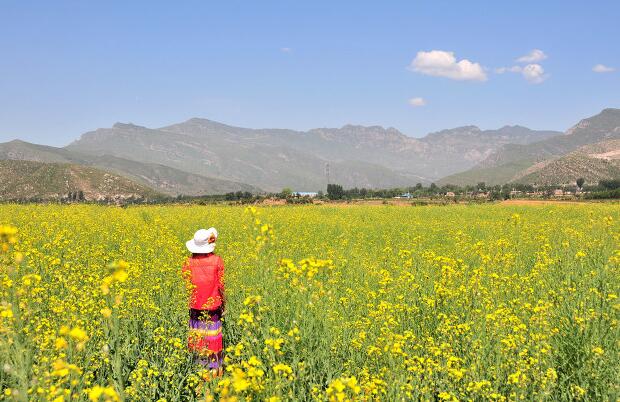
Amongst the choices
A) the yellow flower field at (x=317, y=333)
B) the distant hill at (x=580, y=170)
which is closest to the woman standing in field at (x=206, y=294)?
the yellow flower field at (x=317, y=333)

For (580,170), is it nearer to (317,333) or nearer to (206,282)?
(206,282)

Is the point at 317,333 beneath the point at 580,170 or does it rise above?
beneath

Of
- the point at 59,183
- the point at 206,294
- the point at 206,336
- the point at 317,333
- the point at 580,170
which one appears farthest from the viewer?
the point at 580,170

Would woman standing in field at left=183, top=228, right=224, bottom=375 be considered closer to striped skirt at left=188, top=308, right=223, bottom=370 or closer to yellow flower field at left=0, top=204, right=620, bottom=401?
striped skirt at left=188, top=308, right=223, bottom=370

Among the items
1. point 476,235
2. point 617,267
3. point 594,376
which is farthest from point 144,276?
point 476,235

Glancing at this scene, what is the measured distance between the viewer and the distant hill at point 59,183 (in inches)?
4528

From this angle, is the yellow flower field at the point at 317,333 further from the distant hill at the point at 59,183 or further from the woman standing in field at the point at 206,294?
the distant hill at the point at 59,183

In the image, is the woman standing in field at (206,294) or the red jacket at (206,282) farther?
the red jacket at (206,282)

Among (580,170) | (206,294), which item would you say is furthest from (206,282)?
(580,170)

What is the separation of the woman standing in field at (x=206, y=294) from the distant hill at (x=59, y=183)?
11803 cm

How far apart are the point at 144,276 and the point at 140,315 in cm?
162

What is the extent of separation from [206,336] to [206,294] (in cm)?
57

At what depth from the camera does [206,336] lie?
5797mm

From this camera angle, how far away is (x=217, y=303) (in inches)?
235
